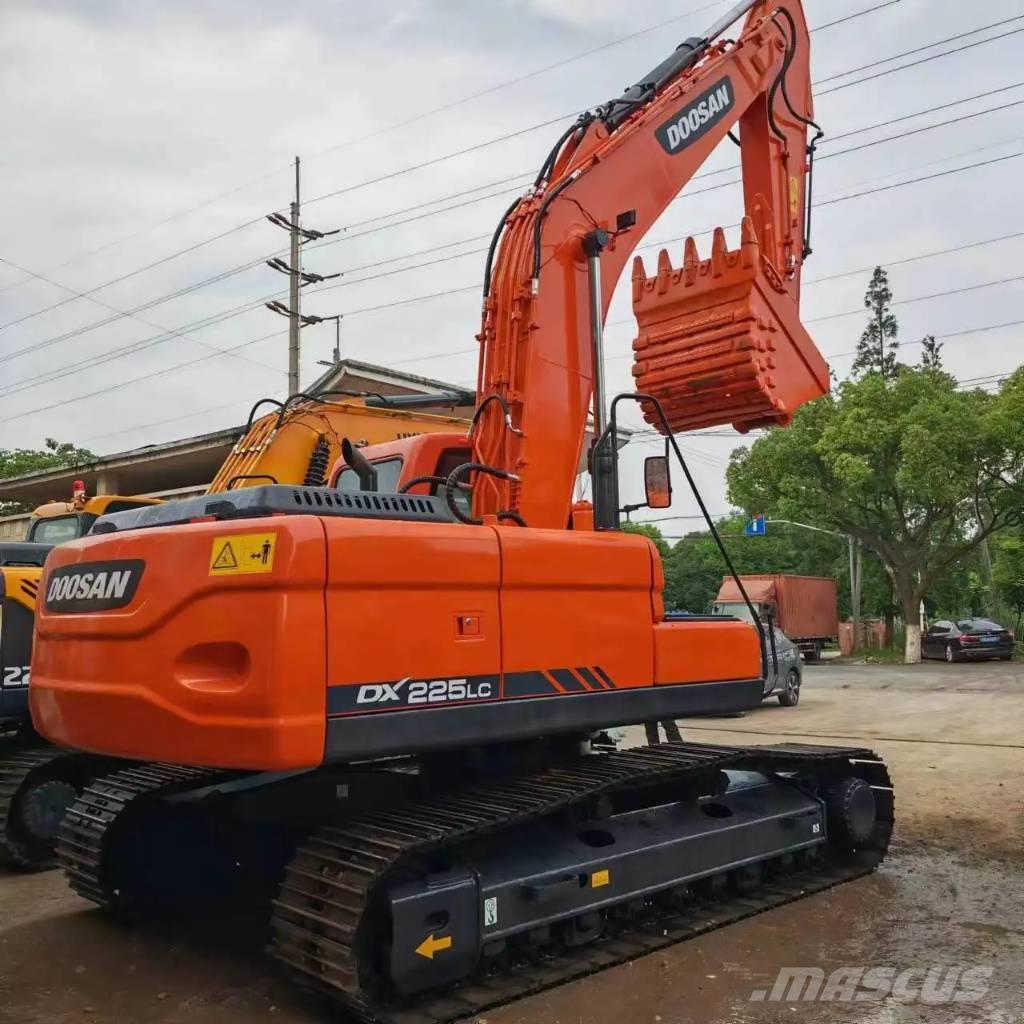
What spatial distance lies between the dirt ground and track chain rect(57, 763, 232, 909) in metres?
0.25

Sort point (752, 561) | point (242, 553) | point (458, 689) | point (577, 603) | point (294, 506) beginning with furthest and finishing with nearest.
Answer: point (752, 561) < point (577, 603) < point (458, 689) < point (294, 506) < point (242, 553)

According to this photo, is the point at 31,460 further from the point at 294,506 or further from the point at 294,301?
the point at 294,506

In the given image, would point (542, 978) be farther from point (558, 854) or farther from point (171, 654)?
point (171, 654)

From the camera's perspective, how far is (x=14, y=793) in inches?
256

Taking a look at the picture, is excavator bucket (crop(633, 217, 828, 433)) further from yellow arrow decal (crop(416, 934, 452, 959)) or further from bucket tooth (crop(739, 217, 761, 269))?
yellow arrow decal (crop(416, 934, 452, 959))

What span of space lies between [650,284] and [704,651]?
2.16 m

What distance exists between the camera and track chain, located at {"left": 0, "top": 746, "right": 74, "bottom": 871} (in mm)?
6492

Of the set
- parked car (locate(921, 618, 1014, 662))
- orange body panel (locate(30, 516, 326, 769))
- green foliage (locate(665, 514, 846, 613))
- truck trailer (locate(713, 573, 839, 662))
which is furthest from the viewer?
green foliage (locate(665, 514, 846, 613))

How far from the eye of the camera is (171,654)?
405cm

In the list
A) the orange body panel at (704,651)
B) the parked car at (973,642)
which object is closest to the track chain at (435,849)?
the orange body panel at (704,651)

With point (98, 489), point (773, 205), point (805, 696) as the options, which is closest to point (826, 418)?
point (805, 696)

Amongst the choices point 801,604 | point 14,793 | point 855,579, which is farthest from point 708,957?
point 855,579

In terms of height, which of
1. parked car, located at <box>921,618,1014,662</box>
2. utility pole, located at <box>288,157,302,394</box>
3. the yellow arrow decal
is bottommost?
the yellow arrow decal

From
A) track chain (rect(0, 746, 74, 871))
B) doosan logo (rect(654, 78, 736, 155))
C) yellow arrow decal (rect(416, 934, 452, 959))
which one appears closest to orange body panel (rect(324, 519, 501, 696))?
yellow arrow decal (rect(416, 934, 452, 959))
